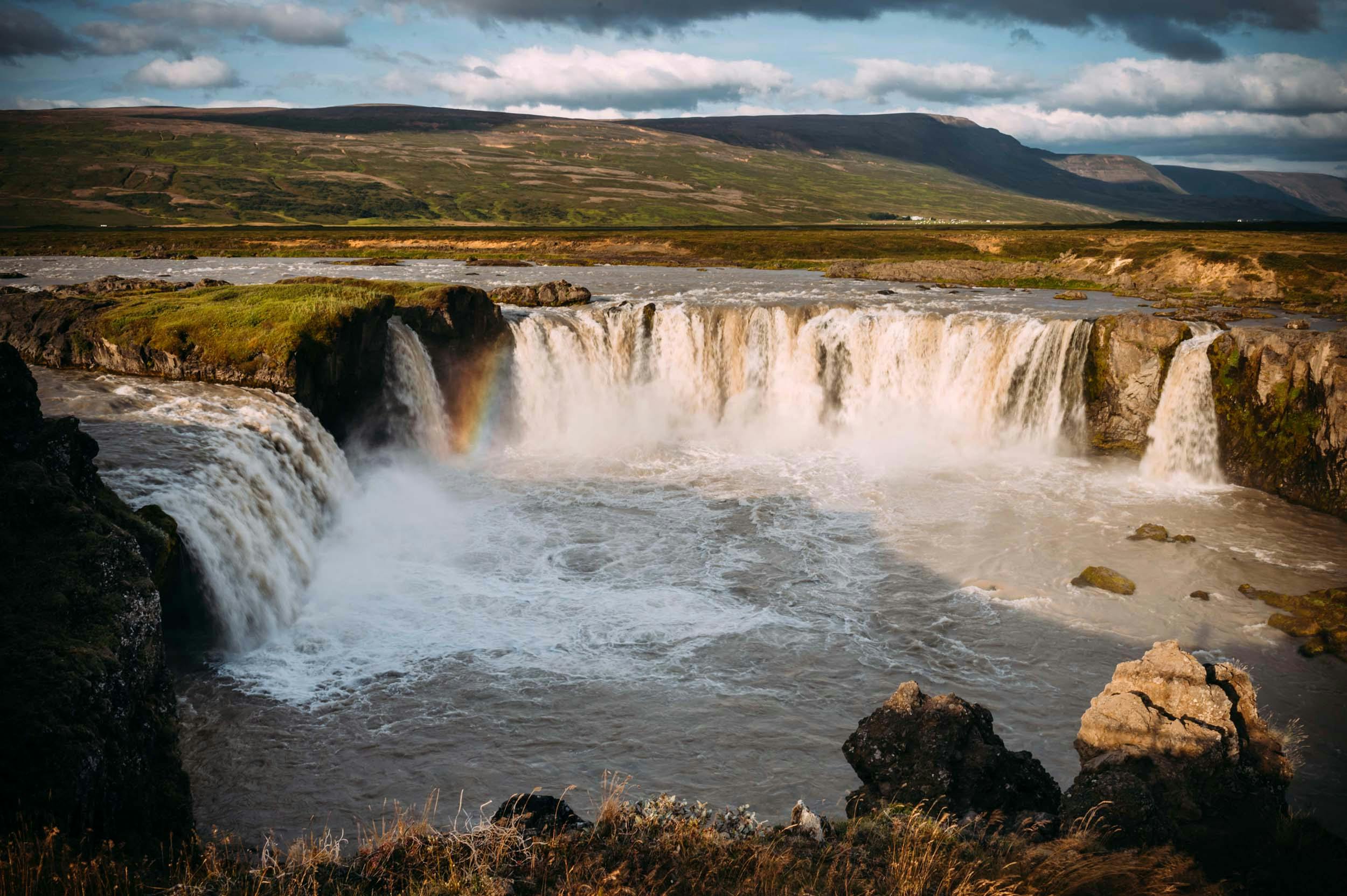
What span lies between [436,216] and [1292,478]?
15939 cm

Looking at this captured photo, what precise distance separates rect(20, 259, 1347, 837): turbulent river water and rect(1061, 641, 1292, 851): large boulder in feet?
8.24

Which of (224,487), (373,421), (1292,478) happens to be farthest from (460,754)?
(1292,478)

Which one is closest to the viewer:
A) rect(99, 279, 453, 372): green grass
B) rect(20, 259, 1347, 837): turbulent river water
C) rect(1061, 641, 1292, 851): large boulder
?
rect(1061, 641, 1292, 851): large boulder

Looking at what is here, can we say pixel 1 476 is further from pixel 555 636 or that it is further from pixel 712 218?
pixel 712 218

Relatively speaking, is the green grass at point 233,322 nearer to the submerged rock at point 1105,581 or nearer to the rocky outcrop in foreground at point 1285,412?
the submerged rock at point 1105,581

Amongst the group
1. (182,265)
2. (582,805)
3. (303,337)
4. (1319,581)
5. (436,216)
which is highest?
(436,216)

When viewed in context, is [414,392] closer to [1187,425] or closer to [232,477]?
[232,477]

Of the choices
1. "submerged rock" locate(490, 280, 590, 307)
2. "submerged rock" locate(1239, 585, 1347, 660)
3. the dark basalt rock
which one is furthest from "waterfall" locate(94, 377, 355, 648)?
"submerged rock" locate(1239, 585, 1347, 660)

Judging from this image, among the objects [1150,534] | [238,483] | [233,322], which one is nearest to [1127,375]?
[1150,534]

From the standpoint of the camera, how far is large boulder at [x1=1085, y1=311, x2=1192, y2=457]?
3183 centimetres

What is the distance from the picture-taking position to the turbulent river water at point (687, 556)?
13734 mm

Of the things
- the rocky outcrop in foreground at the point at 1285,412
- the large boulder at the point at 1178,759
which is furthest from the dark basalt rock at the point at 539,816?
the rocky outcrop in foreground at the point at 1285,412

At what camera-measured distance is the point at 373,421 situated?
3030cm

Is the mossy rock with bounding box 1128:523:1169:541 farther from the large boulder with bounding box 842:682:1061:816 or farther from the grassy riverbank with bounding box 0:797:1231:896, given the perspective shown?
the grassy riverbank with bounding box 0:797:1231:896
